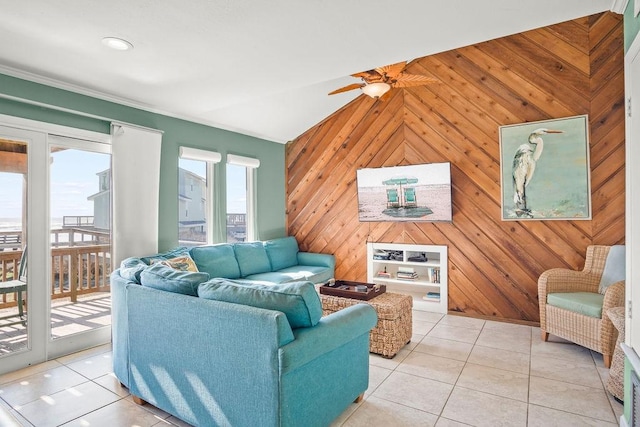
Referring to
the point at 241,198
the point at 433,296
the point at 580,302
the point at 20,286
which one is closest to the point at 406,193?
the point at 433,296

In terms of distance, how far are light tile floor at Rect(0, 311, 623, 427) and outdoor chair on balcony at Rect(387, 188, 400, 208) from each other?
197cm

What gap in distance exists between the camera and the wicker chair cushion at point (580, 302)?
315 centimetres

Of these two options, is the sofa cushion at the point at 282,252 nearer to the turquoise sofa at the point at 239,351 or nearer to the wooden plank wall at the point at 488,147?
the wooden plank wall at the point at 488,147

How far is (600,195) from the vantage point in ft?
12.3

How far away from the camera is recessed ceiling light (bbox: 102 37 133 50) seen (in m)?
2.46

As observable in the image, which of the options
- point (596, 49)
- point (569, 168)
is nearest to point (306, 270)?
point (569, 168)

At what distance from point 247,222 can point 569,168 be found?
165 inches

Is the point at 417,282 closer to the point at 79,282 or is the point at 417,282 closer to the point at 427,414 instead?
the point at 427,414

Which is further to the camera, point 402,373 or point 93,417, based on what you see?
point 402,373

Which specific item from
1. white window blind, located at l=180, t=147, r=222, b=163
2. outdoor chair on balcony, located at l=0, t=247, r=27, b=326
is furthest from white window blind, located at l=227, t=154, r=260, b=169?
outdoor chair on balcony, located at l=0, t=247, r=27, b=326

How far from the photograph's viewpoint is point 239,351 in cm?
189

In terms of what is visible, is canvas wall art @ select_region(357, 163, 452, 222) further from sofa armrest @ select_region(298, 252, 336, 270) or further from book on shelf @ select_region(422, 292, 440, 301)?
book on shelf @ select_region(422, 292, 440, 301)

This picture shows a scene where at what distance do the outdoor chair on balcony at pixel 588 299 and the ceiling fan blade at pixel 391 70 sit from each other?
2.54m

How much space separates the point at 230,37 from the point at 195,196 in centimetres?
268
